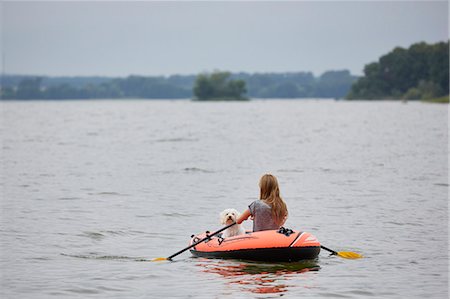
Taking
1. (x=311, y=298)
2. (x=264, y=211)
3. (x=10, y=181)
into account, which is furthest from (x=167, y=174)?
(x=311, y=298)

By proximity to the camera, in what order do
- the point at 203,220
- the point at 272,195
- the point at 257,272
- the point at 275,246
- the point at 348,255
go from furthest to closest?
the point at 203,220, the point at 348,255, the point at 272,195, the point at 275,246, the point at 257,272

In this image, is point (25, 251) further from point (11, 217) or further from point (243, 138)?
point (243, 138)

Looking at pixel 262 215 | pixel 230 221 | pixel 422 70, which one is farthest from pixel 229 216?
pixel 422 70

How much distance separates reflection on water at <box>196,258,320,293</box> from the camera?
12477 millimetres

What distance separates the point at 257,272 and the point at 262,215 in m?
0.99

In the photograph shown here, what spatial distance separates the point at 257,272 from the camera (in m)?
13.4

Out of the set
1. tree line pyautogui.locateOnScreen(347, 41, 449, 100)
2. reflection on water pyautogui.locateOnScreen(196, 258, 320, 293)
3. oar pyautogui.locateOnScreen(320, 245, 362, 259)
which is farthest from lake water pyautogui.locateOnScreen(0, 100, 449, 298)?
tree line pyautogui.locateOnScreen(347, 41, 449, 100)

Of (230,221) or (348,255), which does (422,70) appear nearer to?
(348,255)

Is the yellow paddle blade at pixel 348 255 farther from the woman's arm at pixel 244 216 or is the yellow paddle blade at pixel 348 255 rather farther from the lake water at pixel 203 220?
the woman's arm at pixel 244 216

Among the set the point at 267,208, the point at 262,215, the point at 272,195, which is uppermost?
the point at 272,195

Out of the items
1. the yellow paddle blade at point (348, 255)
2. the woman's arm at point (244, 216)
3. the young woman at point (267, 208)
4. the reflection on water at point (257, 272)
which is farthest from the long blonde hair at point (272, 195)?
the yellow paddle blade at point (348, 255)

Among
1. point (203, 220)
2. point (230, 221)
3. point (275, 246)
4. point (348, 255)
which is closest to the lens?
point (275, 246)

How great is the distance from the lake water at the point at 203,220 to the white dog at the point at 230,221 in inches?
19.9

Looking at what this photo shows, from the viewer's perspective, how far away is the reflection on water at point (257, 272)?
12.5 meters
